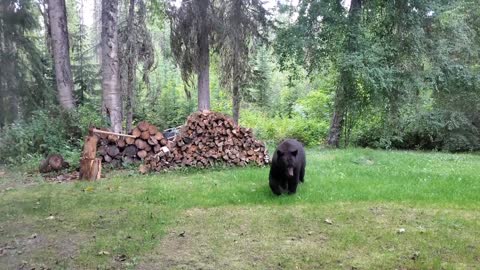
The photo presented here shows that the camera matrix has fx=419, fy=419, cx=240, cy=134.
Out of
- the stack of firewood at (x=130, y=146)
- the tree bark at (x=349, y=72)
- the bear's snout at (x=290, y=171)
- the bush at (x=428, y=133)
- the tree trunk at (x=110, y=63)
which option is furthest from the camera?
the bush at (x=428, y=133)

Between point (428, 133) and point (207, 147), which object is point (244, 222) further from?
point (428, 133)

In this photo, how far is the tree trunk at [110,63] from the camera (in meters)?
12.1

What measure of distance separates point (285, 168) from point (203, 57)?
7.93 m

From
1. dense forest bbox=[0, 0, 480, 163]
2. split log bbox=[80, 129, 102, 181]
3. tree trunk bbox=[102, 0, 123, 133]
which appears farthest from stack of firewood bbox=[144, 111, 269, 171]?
dense forest bbox=[0, 0, 480, 163]

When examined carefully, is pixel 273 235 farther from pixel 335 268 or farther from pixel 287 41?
pixel 287 41

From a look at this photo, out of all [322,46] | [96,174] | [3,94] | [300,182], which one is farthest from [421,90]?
[3,94]

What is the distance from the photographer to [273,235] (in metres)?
5.66

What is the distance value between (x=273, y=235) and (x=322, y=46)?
465 inches

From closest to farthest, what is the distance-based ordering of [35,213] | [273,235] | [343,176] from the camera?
1. [273,235]
2. [35,213]
3. [343,176]

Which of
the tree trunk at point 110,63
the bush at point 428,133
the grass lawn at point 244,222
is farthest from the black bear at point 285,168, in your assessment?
the bush at point 428,133

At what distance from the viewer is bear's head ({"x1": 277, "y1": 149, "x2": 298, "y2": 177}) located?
22.4 feet

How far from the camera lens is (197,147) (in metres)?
9.97

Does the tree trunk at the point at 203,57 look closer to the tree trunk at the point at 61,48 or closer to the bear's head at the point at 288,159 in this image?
the tree trunk at the point at 61,48

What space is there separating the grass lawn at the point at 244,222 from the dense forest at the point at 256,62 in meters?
5.09
